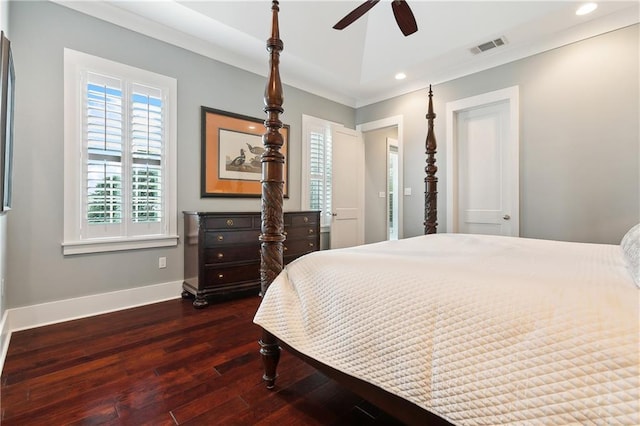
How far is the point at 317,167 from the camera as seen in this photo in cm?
453

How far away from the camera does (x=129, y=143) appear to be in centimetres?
288

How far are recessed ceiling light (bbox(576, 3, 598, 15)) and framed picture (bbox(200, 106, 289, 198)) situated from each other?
3.03 metres

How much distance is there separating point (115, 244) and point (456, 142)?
4123mm

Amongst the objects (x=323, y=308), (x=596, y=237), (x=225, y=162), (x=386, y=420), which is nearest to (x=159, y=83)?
(x=225, y=162)

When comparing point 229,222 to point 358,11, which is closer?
point 358,11

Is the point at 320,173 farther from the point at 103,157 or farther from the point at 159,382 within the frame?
the point at 159,382

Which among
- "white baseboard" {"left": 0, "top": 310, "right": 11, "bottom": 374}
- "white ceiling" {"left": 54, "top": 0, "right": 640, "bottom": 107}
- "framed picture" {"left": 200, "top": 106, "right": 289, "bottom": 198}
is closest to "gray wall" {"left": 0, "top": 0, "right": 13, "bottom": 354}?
"white baseboard" {"left": 0, "top": 310, "right": 11, "bottom": 374}

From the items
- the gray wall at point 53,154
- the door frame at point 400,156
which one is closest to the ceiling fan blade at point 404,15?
the door frame at point 400,156

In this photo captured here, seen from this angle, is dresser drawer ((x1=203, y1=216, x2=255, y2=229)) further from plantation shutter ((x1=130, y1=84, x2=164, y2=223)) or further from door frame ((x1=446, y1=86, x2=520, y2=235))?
door frame ((x1=446, y1=86, x2=520, y2=235))

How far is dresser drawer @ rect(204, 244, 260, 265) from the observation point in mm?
2990

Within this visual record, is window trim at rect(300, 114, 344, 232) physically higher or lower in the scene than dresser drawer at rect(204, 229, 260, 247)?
higher

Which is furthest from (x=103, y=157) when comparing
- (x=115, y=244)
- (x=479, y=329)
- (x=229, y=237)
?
(x=479, y=329)

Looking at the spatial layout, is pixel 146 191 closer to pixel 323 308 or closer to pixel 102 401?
pixel 102 401

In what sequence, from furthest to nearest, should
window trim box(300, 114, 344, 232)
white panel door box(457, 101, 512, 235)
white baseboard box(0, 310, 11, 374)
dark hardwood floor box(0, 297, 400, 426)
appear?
1. window trim box(300, 114, 344, 232)
2. white panel door box(457, 101, 512, 235)
3. white baseboard box(0, 310, 11, 374)
4. dark hardwood floor box(0, 297, 400, 426)
